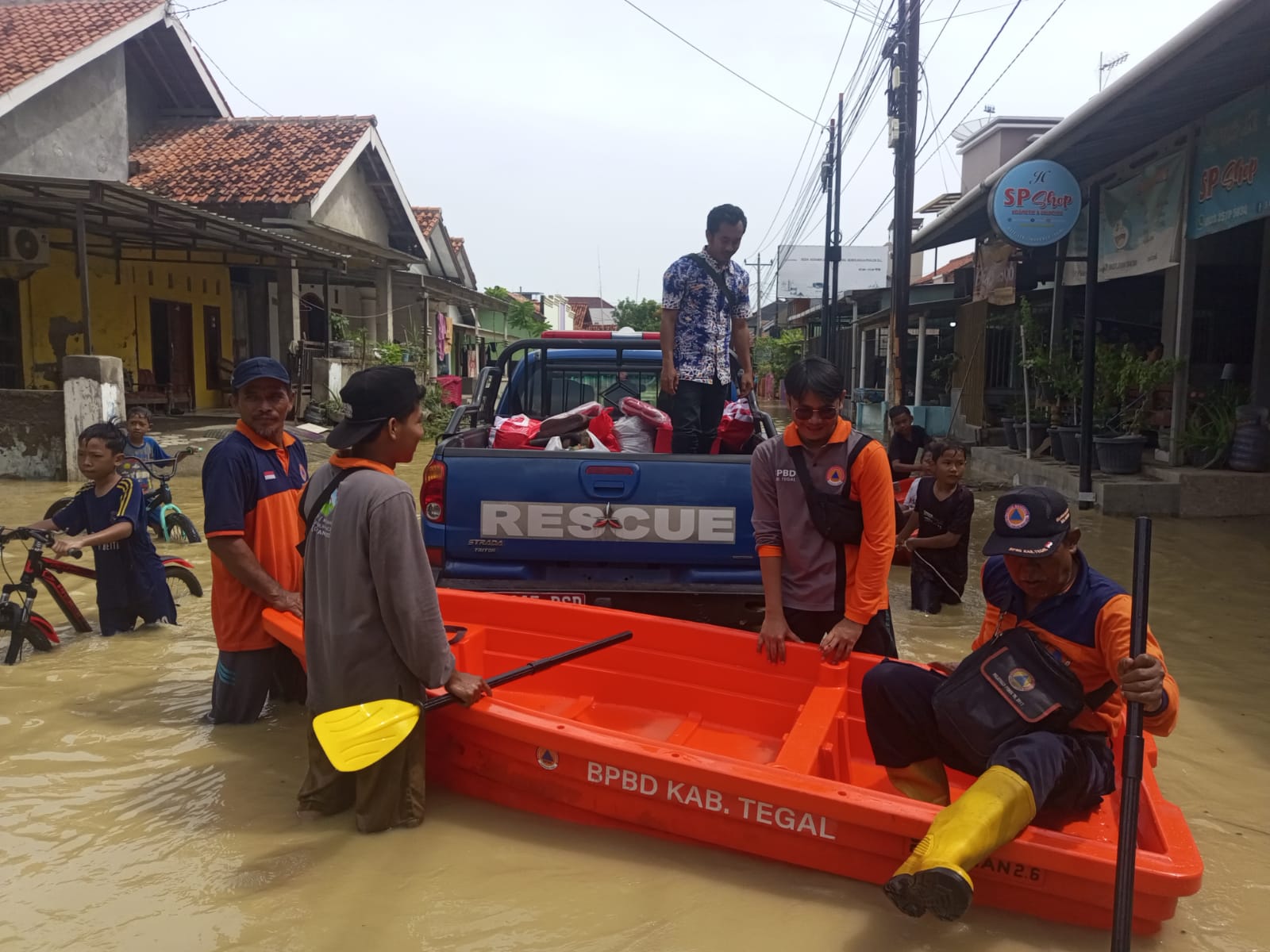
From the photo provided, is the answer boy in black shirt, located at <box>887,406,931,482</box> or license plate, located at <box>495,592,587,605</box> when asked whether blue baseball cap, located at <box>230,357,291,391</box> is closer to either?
license plate, located at <box>495,592,587,605</box>

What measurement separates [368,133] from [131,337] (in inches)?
254

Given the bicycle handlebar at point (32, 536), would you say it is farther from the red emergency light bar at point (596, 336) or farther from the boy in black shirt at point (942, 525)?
the boy in black shirt at point (942, 525)

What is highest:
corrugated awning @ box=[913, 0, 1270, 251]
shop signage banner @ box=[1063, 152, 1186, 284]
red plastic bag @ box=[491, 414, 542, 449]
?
corrugated awning @ box=[913, 0, 1270, 251]

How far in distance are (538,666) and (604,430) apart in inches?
75.9

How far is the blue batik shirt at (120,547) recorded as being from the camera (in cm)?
513

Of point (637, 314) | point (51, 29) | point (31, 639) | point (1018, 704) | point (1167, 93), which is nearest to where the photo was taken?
point (1018, 704)

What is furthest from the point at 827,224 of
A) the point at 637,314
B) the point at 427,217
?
the point at 637,314

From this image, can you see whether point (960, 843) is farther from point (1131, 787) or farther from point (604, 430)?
point (604, 430)

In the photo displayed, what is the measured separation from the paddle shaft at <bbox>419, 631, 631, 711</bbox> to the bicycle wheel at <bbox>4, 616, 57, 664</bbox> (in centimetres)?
293

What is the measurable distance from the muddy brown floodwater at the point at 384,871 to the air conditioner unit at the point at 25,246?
1134cm

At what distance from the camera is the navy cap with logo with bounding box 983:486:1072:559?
2654 mm

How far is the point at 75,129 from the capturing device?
1486 cm

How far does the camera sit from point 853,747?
386 cm

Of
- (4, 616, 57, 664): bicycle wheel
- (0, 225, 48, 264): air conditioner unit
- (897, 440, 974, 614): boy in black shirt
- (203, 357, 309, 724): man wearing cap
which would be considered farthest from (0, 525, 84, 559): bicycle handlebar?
(0, 225, 48, 264): air conditioner unit
